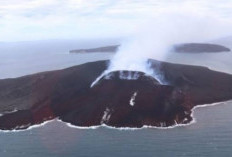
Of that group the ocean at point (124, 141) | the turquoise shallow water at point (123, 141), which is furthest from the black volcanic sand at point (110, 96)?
the turquoise shallow water at point (123, 141)

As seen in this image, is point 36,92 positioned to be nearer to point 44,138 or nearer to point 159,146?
point 44,138

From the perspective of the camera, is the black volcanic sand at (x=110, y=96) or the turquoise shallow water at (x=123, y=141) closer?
the turquoise shallow water at (x=123, y=141)

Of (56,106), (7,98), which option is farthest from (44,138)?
(7,98)

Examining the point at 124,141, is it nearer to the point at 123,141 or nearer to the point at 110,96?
the point at 123,141

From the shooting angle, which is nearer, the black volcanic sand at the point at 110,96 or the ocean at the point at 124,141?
the ocean at the point at 124,141

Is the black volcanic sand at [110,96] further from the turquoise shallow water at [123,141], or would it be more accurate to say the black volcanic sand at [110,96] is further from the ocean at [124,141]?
the turquoise shallow water at [123,141]
